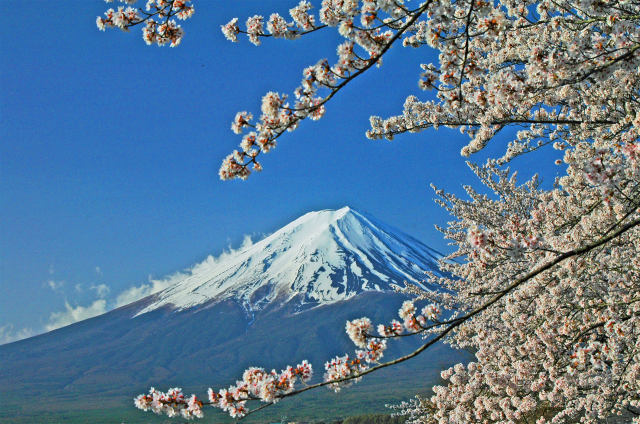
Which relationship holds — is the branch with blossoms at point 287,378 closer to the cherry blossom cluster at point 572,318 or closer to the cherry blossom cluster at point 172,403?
the cherry blossom cluster at point 172,403

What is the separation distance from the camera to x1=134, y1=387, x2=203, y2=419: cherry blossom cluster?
379cm

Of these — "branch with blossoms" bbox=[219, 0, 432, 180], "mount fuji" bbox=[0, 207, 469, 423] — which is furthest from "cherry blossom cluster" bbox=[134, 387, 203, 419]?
"mount fuji" bbox=[0, 207, 469, 423]

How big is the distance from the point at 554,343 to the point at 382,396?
104 metres

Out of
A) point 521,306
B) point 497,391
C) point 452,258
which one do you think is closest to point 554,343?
point 521,306

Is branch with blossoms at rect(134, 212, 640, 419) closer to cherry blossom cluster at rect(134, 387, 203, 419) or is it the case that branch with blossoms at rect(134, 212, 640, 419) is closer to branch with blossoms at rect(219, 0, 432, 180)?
cherry blossom cluster at rect(134, 387, 203, 419)

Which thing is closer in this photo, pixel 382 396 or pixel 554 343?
pixel 554 343

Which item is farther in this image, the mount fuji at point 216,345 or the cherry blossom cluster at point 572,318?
the mount fuji at point 216,345

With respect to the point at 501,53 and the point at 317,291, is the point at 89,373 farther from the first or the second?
the point at 501,53

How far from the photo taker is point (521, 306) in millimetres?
7066

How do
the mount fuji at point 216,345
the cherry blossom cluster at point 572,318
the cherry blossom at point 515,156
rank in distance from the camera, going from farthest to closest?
the mount fuji at point 216,345, the cherry blossom cluster at point 572,318, the cherry blossom at point 515,156

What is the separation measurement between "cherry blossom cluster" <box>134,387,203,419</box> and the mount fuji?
92.2 meters

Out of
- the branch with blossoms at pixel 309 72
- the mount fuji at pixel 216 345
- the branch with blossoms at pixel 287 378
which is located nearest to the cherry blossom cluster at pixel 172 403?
the branch with blossoms at pixel 287 378

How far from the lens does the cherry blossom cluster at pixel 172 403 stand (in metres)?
3.79

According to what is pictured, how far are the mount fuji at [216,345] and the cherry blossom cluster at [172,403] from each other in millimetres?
92223
